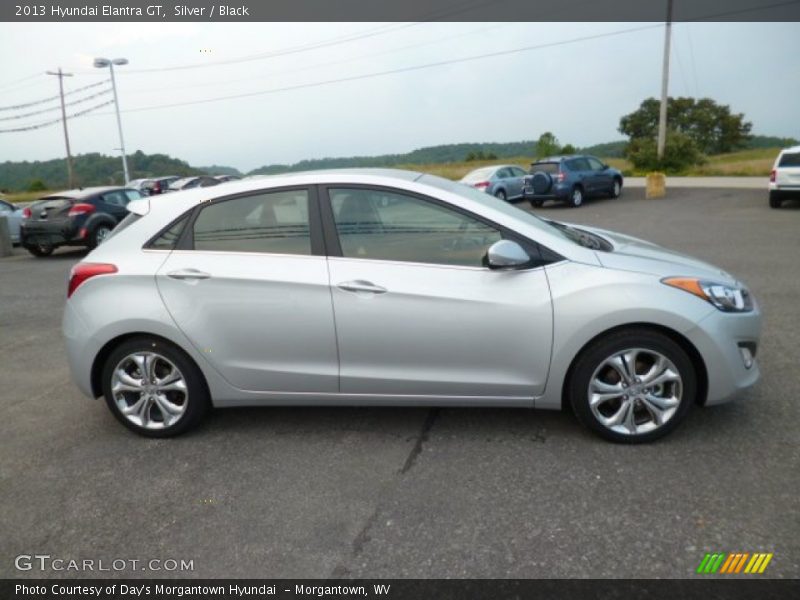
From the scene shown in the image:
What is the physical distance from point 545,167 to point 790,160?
691cm

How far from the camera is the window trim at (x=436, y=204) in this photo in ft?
10.8

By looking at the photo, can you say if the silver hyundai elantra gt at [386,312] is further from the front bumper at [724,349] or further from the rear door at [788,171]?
the rear door at [788,171]

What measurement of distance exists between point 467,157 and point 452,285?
5733 cm

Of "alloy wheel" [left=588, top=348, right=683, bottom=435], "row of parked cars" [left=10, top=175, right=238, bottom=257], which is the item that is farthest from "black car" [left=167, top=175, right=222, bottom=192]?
"alloy wheel" [left=588, top=348, right=683, bottom=435]

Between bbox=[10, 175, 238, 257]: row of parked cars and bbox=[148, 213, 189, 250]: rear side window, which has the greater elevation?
bbox=[148, 213, 189, 250]: rear side window

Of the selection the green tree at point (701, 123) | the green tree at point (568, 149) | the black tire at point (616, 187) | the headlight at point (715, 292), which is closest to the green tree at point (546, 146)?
the green tree at point (568, 149)

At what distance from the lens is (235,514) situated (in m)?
2.89

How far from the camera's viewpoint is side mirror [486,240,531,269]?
3.20 metres

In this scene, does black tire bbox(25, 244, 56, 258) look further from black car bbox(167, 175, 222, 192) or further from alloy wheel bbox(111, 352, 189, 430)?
alloy wheel bbox(111, 352, 189, 430)

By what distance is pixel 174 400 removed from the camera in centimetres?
368

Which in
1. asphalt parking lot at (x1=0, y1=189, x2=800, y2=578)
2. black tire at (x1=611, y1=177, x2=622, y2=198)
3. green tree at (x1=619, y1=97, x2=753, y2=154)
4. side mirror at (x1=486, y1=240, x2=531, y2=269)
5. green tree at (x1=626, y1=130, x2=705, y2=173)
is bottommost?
asphalt parking lot at (x1=0, y1=189, x2=800, y2=578)

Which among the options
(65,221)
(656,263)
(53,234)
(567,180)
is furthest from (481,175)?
(656,263)

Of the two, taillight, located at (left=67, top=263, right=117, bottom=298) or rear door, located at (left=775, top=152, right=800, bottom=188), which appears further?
rear door, located at (left=775, top=152, right=800, bottom=188)
